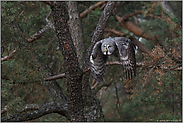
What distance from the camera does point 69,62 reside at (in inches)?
85.4

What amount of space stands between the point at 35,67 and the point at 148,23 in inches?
102

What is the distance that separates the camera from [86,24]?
400 centimetres

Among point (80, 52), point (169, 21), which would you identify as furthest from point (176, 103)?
point (80, 52)

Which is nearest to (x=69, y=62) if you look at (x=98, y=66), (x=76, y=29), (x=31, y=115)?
(x=98, y=66)

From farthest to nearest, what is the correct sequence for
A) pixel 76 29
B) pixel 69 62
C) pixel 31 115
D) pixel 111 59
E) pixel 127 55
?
pixel 111 59, pixel 76 29, pixel 31 115, pixel 69 62, pixel 127 55

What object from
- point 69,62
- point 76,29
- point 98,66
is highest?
point 76,29

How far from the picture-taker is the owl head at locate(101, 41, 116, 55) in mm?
2051

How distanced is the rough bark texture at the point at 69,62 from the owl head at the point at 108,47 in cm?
36

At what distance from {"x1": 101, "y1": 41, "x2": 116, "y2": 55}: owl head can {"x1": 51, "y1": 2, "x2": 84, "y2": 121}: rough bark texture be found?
0.36m

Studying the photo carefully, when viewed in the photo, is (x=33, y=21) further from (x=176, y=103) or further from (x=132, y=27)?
(x=176, y=103)

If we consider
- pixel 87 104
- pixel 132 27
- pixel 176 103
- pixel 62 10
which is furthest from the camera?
pixel 132 27

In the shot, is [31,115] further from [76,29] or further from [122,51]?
[76,29]

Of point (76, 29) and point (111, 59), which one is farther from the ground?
point (76, 29)

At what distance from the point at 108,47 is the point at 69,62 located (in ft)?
1.63
